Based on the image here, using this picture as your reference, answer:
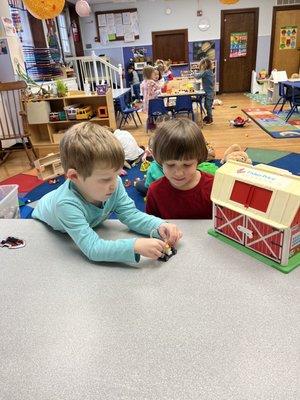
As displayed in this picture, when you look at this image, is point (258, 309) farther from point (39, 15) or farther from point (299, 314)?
point (39, 15)

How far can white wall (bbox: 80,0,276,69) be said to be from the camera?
820cm

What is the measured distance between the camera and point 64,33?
23.9ft

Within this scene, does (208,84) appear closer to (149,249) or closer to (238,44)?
(238,44)

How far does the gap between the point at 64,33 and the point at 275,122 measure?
510 centimetres

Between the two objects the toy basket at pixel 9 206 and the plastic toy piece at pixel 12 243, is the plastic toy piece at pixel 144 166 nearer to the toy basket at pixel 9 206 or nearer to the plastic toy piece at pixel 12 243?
the toy basket at pixel 9 206

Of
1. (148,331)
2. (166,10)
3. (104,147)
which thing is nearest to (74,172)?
(104,147)

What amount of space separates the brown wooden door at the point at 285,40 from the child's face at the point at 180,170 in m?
8.76

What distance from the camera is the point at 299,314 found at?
55 cm

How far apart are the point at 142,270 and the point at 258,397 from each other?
1.15 feet

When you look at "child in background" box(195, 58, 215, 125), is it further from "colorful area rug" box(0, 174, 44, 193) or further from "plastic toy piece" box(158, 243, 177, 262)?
"plastic toy piece" box(158, 243, 177, 262)

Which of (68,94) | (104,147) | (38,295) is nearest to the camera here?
(38,295)

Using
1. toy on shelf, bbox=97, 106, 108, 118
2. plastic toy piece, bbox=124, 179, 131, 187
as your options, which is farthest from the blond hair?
toy on shelf, bbox=97, 106, 108, 118

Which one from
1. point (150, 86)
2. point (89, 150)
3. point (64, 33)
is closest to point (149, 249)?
point (89, 150)

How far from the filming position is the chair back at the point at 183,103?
16.8 feet
